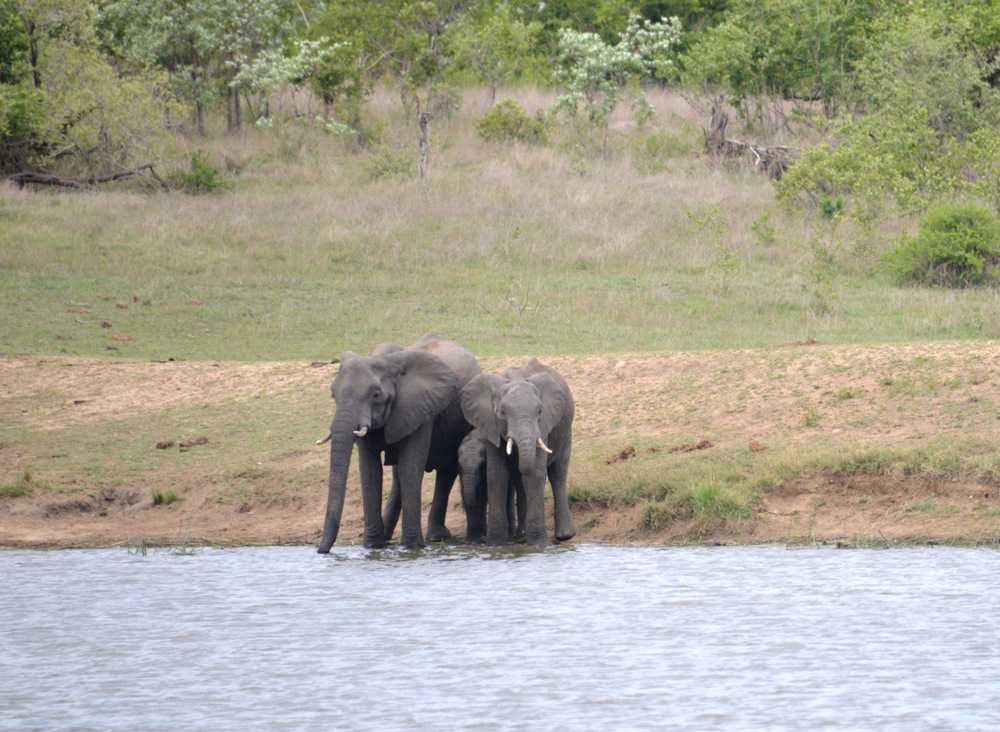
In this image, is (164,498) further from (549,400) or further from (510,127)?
(510,127)

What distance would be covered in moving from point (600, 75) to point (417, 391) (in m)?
25.0

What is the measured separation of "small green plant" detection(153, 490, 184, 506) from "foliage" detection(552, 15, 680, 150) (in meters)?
21.6

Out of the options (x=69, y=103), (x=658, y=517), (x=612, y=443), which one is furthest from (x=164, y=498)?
(x=69, y=103)

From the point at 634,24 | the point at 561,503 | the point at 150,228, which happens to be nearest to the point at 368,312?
the point at 150,228

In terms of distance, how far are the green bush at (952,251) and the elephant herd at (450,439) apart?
11654 mm

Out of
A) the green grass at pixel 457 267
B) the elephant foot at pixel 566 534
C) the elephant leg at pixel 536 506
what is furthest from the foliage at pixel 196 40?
the elephant leg at pixel 536 506

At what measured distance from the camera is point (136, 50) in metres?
33.1

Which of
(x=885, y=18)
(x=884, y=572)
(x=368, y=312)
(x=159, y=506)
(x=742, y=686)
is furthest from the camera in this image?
(x=885, y=18)

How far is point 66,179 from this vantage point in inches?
1138

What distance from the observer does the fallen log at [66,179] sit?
2873 cm

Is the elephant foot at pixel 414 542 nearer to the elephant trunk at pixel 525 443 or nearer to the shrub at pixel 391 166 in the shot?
the elephant trunk at pixel 525 443

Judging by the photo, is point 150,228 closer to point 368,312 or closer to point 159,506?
point 368,312

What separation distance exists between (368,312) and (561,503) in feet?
31.8

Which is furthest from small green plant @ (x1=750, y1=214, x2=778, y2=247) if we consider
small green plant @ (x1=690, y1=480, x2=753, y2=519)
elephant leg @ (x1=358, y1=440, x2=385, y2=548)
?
elephant leg @ (x1=358, y1=440, x2=385, y2=548)
